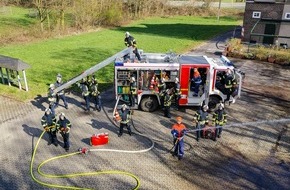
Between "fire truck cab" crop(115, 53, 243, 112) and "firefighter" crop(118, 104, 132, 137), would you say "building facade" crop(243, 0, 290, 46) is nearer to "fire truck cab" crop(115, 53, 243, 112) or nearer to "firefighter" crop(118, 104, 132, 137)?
"fire truck cab" crop(115, 53, 243, 112)

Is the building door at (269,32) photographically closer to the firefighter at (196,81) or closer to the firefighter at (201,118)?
the firefighter at (196,81)

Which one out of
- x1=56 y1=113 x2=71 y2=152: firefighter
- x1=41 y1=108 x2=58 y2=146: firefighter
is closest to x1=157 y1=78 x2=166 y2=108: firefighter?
x1=56 y1=113 x2=71 y2=152: firefighter

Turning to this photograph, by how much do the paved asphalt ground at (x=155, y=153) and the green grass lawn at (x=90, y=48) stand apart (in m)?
3.77

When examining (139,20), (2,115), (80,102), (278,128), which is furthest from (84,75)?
(139,20)

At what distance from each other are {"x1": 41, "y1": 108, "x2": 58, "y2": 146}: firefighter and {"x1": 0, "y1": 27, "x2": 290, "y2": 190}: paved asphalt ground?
37 cm

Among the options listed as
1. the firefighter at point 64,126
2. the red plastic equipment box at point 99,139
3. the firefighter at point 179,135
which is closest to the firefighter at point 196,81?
the firefighter at point 179,135

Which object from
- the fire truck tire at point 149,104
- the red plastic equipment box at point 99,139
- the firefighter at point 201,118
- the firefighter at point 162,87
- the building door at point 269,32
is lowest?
the red plastic equipment box at point 99,139

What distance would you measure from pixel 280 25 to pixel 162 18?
90.5 ft

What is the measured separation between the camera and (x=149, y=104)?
14055 mm

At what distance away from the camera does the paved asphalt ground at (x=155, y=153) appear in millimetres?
9297

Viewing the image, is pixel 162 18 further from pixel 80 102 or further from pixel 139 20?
pixel 80 102

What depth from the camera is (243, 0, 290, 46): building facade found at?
1024 inches

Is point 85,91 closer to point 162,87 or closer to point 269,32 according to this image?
point 162,87

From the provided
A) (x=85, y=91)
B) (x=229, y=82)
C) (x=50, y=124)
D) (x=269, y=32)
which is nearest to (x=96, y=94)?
(x=85, y=91)
